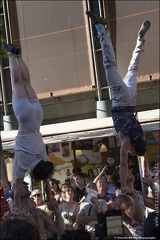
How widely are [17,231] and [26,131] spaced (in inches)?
106

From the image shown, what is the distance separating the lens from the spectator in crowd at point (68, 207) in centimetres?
717

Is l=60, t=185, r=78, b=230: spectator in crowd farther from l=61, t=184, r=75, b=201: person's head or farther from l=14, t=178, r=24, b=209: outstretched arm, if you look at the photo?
l=14, t=178, r=24, b=209: outstretched arm

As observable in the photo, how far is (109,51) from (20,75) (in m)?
0.99

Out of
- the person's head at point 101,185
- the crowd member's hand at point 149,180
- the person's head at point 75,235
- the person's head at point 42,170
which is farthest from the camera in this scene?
the person's head at point 101,185

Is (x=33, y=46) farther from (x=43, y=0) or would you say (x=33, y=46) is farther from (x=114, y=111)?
(x=114, y=111)

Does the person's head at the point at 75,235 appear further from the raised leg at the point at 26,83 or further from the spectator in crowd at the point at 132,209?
the raised leg at the point at 26,83

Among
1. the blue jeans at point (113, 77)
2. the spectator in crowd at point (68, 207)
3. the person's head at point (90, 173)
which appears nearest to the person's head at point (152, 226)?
the blue jeans at point (113, 77)

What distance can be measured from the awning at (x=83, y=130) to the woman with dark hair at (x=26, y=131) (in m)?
5.48

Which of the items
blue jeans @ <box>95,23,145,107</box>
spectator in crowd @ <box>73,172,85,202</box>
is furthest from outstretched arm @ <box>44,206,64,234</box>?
spectator in crowd @ <box>73,172,85,202</box>

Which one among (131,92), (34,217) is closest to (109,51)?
(131,92)

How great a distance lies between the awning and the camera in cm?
1212

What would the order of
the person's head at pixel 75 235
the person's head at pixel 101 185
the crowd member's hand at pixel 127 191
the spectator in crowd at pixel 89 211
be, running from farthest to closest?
the person's head at pixel 101 185 < the spectator in crowd at pixel 89 211 < the crowd member's hand at pixel 127 191 < the person's head at pixel 75 235

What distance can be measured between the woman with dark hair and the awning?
18.0 feet

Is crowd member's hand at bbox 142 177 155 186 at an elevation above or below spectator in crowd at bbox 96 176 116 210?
above
